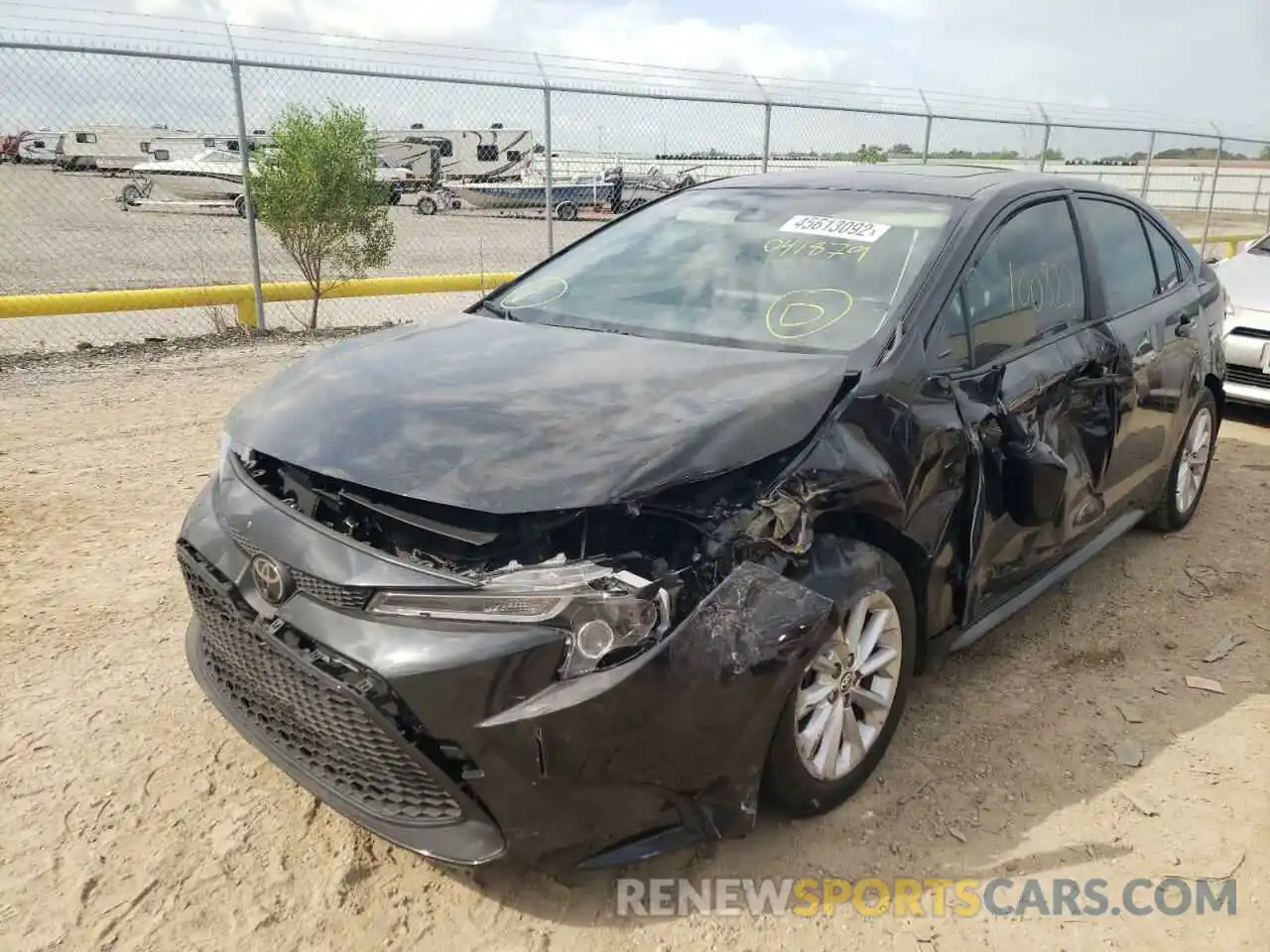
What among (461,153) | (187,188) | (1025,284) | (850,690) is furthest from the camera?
(187,188)

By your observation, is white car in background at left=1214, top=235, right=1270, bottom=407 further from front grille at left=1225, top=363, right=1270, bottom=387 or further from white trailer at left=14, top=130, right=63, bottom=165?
Answer: white trailer at left=14, top=130, right=63, bottom=165

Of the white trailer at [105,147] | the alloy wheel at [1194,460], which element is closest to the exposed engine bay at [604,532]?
the alloy wheel at [1194,460]

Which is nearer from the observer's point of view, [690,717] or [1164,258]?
[690,717]

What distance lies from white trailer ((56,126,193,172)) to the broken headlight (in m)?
8.27

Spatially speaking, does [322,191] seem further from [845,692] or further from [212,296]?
[845,692]

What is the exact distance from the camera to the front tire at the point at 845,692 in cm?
244

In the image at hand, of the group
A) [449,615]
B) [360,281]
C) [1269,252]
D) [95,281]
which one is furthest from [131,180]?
[449,615]

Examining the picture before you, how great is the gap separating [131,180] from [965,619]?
1861cm

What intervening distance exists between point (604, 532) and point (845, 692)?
0.90 meters

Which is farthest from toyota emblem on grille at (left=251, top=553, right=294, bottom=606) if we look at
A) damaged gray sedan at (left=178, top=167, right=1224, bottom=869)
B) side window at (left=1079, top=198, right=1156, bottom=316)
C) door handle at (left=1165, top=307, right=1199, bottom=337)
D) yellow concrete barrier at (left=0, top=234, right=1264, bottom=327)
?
yellow concrete barrier at (left=0, top=234, right=1264, bottom=327)

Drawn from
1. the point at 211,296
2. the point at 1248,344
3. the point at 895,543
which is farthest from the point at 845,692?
the point at 211,296

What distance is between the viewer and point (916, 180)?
3574 millimetres

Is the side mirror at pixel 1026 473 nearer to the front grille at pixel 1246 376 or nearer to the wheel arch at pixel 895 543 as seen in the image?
the wheel arch at pixel 895 543

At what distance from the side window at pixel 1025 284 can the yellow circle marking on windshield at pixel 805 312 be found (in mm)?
385
